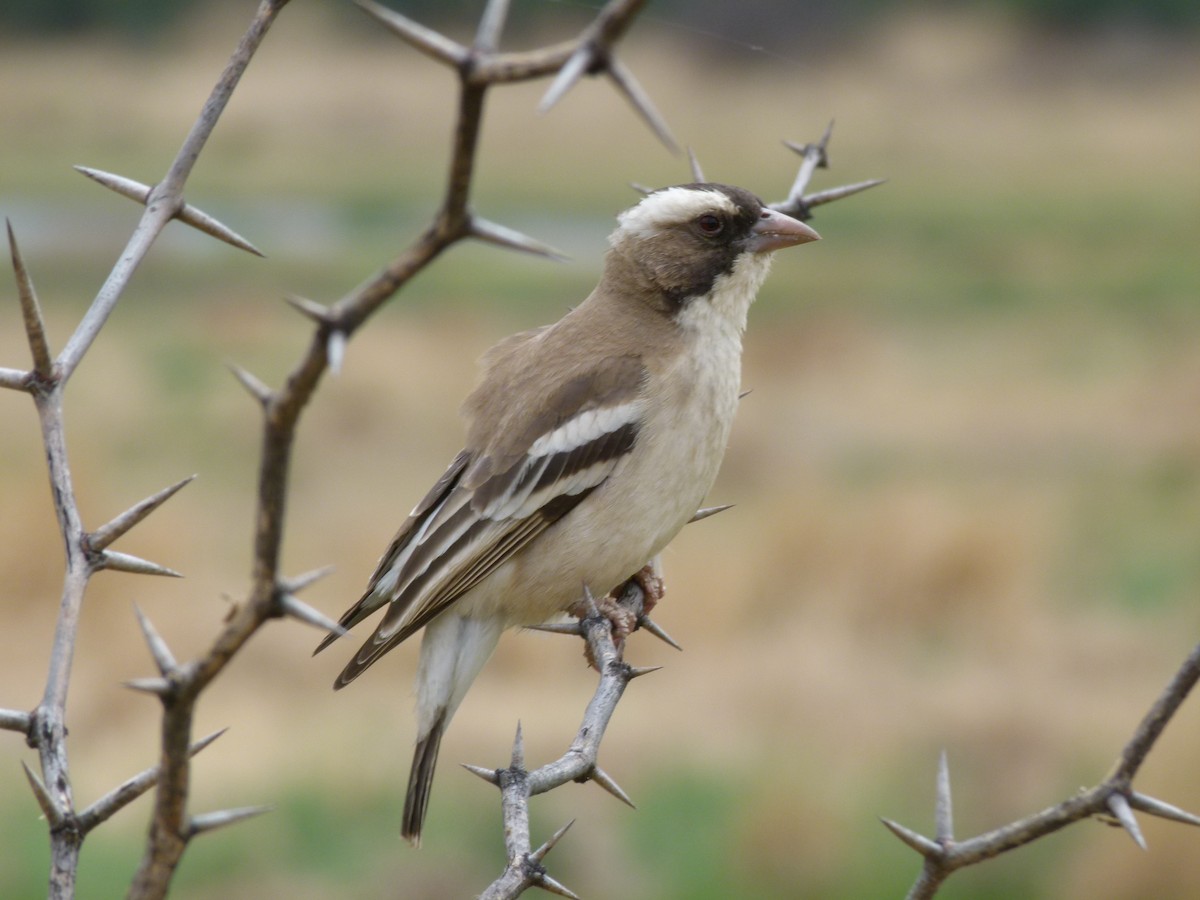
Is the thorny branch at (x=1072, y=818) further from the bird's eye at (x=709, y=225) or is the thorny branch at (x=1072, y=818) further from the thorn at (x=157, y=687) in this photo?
the bird's eye at (x=709, y=225)

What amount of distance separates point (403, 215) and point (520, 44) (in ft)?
16.4

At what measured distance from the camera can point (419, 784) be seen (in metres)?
4.20

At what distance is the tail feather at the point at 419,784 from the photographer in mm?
4195

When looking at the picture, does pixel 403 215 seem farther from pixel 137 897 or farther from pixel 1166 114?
pixel 137 897

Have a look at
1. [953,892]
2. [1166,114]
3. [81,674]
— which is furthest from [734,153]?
[953,892]

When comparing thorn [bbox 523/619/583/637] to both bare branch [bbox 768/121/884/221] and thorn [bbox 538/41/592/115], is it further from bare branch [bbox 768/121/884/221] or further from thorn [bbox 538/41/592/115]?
thorn [bbox 538/41/592/115]

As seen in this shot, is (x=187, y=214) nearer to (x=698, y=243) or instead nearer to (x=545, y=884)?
(x=545, y=884)

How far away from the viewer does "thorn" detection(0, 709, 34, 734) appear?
2.32m

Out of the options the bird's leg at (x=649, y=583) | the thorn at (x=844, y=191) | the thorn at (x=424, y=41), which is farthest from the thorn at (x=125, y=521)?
the bird's leg at (x=649, y=583)

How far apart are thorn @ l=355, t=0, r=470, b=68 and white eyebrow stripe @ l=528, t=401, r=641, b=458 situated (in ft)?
8.53

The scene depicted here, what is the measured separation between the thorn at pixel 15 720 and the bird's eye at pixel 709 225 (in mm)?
2825

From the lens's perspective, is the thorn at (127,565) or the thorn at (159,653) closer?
the thorn at (159,653)

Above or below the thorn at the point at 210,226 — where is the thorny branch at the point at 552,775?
below

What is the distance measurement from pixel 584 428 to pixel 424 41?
9.06 ft
